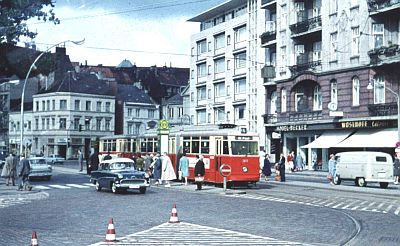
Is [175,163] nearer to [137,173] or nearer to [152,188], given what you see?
[152,188]

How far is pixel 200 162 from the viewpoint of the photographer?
3120 centimetres

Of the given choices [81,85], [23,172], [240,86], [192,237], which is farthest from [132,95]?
[192,237]

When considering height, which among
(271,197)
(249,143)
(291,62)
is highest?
(291,62)

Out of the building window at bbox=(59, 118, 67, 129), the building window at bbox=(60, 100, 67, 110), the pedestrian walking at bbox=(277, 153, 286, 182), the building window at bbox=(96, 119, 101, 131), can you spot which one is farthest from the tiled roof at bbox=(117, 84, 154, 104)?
the pedestrian walking at bbox=(277, 153, 286, 182)

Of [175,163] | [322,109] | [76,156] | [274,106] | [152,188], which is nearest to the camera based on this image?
[152,188]

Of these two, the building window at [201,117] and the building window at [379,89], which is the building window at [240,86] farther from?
the building window at [379,89]

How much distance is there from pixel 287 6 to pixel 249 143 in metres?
27.8

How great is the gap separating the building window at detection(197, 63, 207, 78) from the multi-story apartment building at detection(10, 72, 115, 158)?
77.7 ft

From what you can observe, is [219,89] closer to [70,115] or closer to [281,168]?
[70,115]

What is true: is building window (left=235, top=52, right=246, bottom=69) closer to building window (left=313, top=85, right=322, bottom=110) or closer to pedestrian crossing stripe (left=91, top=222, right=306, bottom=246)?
building window (left=313, top=85, right=322, bottom=110)

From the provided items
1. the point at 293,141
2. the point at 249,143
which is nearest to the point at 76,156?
the point at 293,141

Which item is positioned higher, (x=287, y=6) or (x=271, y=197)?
(x=287, y=6)

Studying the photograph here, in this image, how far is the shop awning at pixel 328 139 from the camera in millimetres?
50834

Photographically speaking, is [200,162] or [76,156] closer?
[200,162]
